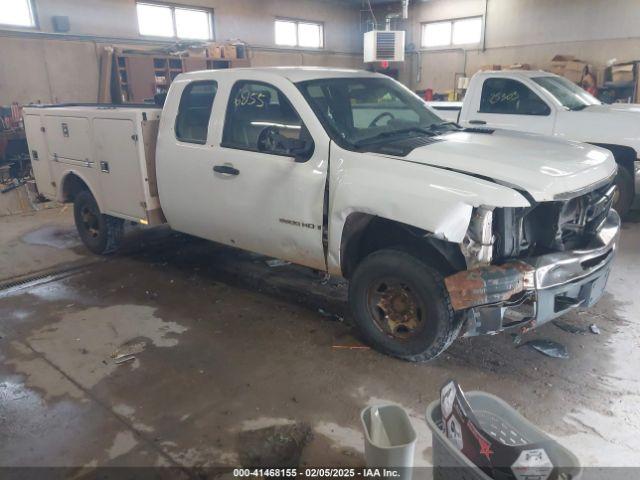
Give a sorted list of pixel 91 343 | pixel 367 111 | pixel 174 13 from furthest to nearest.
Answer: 1. pixel 174 13
2. pixel 367 111
3. pixel 91 343

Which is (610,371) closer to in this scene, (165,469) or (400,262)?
(400,262)

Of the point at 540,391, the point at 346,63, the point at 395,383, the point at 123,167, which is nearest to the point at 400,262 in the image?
the point at 395,383

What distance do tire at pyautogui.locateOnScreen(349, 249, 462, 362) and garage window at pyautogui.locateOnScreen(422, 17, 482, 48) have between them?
13424 millimetres

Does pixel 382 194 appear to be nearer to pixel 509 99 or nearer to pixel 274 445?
pixel 274 445

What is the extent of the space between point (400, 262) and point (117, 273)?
3.34 metres

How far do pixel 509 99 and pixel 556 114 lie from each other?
70 cm

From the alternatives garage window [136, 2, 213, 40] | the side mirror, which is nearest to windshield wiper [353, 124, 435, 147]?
the side mirror

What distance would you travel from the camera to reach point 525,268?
2.91 metres

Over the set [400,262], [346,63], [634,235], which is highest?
[346,63]

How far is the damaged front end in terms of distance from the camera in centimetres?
288

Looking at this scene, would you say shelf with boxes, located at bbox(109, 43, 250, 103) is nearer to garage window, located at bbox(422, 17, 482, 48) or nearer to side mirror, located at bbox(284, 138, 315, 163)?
garage window, located at bbox(422, 17, 482, 48)

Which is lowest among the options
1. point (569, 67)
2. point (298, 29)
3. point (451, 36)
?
point (569, 67)

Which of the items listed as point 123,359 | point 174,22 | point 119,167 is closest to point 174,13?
point 174,22

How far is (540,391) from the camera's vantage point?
311 centimetres
